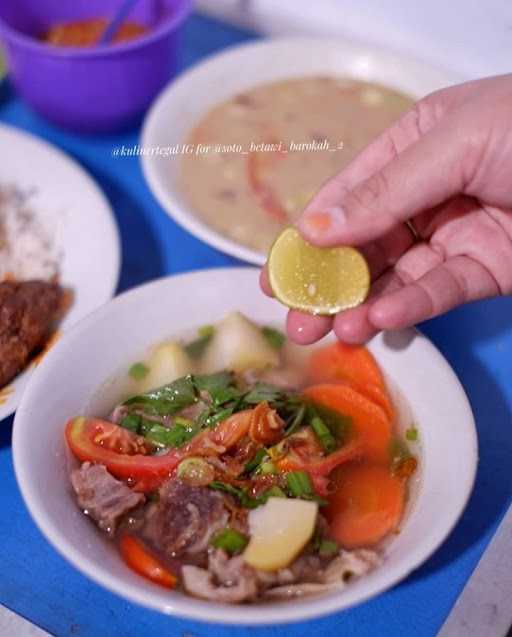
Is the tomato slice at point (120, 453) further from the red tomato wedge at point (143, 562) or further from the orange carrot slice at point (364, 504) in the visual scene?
the orange carrot slice at point (364, 504)

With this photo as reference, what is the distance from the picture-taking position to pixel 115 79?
2.24 meters

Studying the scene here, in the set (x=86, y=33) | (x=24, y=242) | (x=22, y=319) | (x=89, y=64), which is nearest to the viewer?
(x=22, y=319)

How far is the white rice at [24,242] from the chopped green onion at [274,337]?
54 cm

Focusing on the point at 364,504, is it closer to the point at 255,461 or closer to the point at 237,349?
the point at 255,461

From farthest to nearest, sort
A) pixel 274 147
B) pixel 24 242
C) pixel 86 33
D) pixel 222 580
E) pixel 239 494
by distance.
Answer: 1. pixel 86 33
2. pixel 274 147
3. pixel 24 242
4. pixel 239 494
5. pixel 222 580

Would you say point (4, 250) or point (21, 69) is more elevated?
point (21, 69)

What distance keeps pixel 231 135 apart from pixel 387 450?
1.10m

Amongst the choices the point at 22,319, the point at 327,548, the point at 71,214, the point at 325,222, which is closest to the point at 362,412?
the point at 327,548

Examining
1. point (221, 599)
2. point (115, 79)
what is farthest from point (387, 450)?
point (115, 79)

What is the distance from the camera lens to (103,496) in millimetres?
1431

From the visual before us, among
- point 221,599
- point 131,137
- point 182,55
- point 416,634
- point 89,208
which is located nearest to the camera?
point 221,599

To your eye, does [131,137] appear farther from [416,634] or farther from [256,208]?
[416,634]

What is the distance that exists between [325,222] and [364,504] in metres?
0.50

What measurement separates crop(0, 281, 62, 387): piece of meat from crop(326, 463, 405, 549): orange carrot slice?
2.24ft
